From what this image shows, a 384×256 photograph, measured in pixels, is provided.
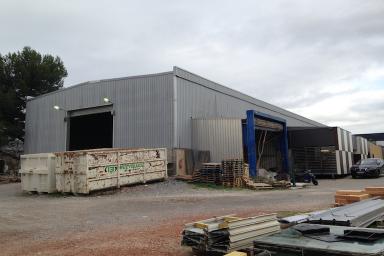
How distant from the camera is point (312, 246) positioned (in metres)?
4.91

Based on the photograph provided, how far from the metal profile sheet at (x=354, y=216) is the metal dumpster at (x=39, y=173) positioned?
48.3 ft

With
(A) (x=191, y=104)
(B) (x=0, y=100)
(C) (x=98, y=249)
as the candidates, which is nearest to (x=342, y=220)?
(C) (x=98, y=249)

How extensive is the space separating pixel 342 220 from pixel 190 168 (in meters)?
19.9

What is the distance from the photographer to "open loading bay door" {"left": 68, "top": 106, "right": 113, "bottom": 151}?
3241 cm

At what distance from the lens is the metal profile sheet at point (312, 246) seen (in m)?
4.58

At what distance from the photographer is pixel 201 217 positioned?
1069 centimetres

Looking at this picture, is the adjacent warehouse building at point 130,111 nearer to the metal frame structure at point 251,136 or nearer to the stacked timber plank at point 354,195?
the metal frame structure at point 251,136

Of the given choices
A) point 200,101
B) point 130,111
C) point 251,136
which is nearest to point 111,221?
point 251,136

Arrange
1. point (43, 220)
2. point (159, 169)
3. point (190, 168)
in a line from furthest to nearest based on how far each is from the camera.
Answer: point (190, 168), point (159, 169), point (43, 220)

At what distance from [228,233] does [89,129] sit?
31.1 metres

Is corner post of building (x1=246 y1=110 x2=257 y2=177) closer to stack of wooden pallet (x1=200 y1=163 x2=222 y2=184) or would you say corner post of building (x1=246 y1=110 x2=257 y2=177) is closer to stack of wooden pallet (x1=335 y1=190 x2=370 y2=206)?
stack of wooden pallet (x1=200 y1=163 x2=222 y2=184)

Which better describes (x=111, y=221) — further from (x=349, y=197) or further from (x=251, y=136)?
(x=251, y=136)

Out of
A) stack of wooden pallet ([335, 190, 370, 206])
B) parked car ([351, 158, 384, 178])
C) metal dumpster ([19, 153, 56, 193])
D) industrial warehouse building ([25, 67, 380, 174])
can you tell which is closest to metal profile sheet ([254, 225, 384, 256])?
stack of wooden pallet ([335, 190, 370, 206])

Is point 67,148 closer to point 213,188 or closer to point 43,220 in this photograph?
point 213,188
